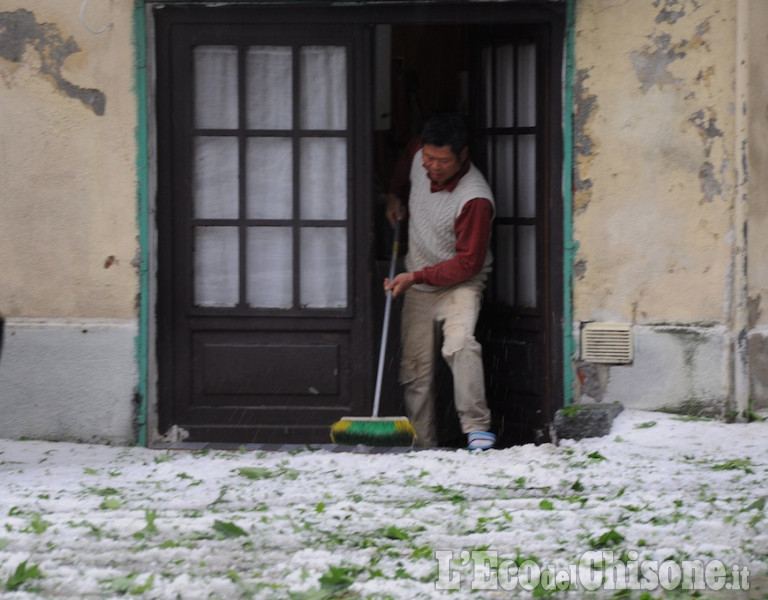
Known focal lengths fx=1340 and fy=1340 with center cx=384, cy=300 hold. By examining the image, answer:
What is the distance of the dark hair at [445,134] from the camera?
8008 millimetres

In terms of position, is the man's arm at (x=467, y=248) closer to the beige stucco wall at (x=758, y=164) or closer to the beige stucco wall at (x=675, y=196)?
the beige stucco wall at (x=675, y=196)

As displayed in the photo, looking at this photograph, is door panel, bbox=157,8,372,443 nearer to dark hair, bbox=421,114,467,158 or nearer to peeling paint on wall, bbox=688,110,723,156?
dark hair, bbox=421,114,467,158

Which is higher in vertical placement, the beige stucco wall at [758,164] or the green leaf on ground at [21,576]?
the beige stucco wall at [758,164]

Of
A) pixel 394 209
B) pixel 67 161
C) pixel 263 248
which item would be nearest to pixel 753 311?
pixel 394 209

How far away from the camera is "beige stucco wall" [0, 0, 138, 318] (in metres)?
7.76

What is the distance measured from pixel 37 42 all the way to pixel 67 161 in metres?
0.70

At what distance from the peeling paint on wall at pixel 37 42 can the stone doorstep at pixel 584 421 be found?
10.8 ft

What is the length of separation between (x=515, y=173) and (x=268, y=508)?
326cm

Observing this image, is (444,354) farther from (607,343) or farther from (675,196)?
(675,196)

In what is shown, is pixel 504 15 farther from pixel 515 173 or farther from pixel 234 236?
pixel 234 236

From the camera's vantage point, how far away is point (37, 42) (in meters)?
7.76

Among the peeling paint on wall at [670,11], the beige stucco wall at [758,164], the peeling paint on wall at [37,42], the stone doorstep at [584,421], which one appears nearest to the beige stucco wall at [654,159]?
the peeling paint on wall at [670,11]

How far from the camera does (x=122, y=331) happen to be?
789 centimetres

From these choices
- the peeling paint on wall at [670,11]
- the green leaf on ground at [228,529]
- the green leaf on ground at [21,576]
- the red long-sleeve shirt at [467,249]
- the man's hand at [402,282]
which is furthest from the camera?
the man's hand at [402,282]
